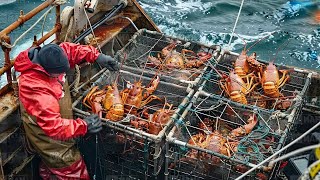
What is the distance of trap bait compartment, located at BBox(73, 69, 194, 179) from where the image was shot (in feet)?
16.7

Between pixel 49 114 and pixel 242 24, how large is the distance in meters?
10.4

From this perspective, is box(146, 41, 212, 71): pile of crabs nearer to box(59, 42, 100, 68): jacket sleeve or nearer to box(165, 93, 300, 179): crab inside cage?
box(165, 93, 300, 179): crab inside cage

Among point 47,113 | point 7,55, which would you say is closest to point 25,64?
point 7,55

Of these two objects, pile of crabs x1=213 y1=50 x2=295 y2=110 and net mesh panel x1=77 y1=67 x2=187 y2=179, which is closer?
net mesh panel x1=77 y1=67 x2=187 y2=179

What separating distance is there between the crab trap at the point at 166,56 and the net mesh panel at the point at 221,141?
57 centimetres

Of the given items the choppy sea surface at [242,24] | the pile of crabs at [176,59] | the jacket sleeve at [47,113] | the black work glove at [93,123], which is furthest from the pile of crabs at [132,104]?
the choppy sea surface at [242,24]

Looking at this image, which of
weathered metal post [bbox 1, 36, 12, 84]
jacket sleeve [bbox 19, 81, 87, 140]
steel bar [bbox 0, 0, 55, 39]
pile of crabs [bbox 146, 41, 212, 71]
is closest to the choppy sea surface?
pile of crabs [bbox 146, 41, 212, 71]

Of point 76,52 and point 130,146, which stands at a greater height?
point 76,52

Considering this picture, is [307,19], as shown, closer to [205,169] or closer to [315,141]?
[315,141]

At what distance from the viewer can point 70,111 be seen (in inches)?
208

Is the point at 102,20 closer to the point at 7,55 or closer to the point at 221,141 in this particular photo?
the point at 7,55

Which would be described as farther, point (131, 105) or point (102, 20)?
point (102, 20)

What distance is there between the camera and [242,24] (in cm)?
1416

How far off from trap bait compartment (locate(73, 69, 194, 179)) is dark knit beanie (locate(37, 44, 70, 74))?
74 cm
